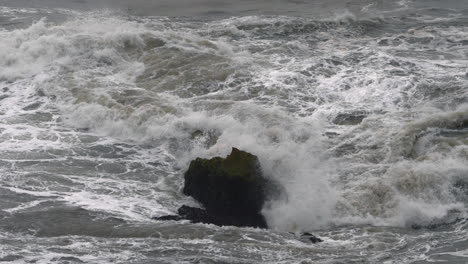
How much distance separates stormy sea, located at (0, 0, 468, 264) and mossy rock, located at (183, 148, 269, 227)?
27 centimetres

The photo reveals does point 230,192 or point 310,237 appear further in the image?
point 230,192

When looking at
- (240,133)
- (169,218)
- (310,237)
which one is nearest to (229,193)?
(169,218)

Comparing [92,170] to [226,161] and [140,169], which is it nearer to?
[140,169]

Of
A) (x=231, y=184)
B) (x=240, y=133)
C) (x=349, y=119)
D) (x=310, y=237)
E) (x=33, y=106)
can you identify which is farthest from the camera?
(x=33, y=106)

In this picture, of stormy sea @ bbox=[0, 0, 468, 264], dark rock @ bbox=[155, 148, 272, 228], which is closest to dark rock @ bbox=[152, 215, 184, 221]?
dark rock @ bbox=[155, 148, 272, 228]

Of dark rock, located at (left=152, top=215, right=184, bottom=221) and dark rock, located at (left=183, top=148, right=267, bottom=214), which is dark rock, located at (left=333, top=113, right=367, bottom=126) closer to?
dark rock, located at (left=183, top=148, right=267, bottom=214)

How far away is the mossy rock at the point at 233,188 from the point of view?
10.6 m

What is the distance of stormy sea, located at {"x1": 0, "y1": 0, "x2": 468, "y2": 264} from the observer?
9648 millimetres

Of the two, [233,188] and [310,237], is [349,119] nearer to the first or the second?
[233,188]

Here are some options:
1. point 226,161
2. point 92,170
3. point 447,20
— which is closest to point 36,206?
point 92,170

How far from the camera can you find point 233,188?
10.6m

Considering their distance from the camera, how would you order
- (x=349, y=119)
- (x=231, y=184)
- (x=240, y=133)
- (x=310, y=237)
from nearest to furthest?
(x=310, y=237) < (x=231, y=184) < (x=240, y=133) < (x=349, y=119)

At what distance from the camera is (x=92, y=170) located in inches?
492

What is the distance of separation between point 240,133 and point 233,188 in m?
2.92
